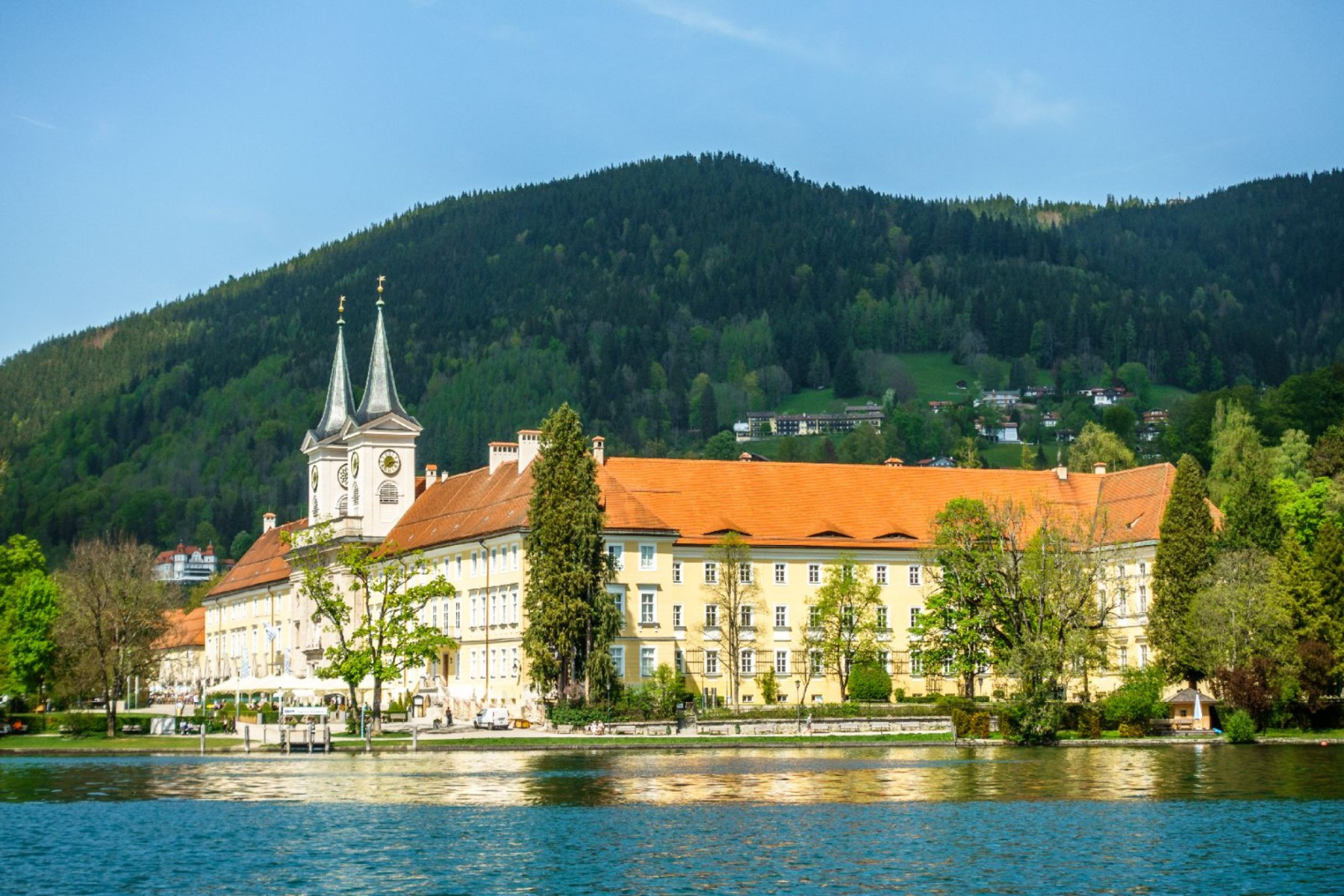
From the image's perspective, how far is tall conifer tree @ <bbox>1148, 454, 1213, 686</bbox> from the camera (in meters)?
89.8

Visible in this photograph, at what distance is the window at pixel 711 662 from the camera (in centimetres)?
10056

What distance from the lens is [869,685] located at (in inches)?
3804

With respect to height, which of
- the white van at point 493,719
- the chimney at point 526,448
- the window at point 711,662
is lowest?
the white van at point 493,719

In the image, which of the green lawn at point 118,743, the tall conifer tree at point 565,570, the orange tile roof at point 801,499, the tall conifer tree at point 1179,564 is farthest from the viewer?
the orange tile roof at point 801,499

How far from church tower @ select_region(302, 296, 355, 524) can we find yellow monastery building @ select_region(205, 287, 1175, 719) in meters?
15.0

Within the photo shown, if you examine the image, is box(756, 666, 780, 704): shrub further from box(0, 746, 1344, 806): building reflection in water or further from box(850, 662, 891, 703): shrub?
box(0, 746, 1344, 806): building reflection in water

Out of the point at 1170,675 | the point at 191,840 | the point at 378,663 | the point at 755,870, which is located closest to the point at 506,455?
the point at 378,663

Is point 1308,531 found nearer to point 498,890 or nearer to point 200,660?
point 498,890

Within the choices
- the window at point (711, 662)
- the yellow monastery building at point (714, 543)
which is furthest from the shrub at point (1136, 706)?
the window at point (711, 662)

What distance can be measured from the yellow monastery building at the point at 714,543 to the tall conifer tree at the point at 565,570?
681cm

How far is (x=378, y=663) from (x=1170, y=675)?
38755 mm

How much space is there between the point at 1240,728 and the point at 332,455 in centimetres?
7704

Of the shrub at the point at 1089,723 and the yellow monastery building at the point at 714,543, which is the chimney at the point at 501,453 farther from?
the shrub at the point at 1089,723

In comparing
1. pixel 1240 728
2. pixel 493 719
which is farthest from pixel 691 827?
pixel 493 719
